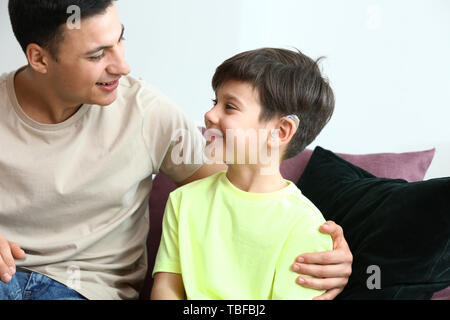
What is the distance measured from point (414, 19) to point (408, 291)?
54.5 inches

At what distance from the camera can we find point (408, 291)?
4.31ft

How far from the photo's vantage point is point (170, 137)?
160 cm

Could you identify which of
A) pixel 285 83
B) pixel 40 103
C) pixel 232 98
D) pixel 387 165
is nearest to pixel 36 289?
pixel 40 103

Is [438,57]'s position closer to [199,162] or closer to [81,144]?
[199,162]

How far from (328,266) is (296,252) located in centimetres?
8

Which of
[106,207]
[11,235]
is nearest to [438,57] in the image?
[106,207]

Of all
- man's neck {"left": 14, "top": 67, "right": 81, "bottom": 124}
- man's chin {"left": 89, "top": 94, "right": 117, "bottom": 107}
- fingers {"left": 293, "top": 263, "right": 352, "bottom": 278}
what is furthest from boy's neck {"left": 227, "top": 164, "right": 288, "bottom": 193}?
man's neck {"left": 14, "top": 67, "right": 81, "bottom": 124}

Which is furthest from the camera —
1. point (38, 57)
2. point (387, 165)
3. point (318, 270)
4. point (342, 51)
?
point (342, 51)

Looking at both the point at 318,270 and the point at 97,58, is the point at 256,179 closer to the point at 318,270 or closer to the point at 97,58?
the point at 318,270

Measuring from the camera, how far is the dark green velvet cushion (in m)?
1.29

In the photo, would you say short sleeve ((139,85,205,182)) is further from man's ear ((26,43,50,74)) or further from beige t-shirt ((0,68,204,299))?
man's ear ((26,43,50,74))

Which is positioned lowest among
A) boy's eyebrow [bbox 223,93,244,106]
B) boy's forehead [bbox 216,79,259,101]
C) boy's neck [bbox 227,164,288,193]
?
boy's neck [bbox 227,164,288,193]

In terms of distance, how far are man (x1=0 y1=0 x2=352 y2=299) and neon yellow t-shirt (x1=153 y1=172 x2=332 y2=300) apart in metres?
0.22

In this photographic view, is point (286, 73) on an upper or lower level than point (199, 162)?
upper
